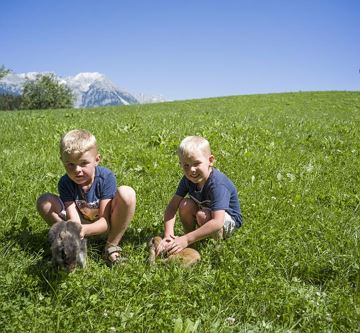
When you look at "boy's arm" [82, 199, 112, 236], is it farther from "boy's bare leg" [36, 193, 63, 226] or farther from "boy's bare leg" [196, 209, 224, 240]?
"boy's bare leg" [196, 209, 224, 240]

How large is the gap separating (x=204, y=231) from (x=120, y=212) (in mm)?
1032

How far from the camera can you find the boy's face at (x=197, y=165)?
4785 millimetres

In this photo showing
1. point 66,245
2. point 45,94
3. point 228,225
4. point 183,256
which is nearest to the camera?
point 66,245

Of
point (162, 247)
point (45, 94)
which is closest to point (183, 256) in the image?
point (162, 247)

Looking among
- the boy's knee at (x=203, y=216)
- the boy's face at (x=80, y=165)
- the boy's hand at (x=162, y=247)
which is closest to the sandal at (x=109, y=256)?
the boy's hand at (x=162, y=247)

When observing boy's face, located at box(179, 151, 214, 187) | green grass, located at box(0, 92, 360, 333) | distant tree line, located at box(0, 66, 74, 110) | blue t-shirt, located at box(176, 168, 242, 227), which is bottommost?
green grass, located at box(0, 92, 360, 333)

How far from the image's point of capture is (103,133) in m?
10.7

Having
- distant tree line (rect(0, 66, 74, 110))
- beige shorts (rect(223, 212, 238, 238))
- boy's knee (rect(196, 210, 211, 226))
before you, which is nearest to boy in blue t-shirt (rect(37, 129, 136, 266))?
boy's knee (rect(196, 210, 211, 226))

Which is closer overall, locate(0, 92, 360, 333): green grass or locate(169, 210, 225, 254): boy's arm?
locate(0, 92, 360, 333): green grass

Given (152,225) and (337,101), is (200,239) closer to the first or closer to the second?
(152,225)

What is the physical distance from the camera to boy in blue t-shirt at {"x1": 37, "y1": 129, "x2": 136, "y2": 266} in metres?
4.61

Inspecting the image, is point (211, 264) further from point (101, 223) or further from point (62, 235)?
point (62, 235)

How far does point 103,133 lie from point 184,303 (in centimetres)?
749

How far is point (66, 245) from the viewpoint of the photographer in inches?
153
